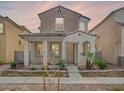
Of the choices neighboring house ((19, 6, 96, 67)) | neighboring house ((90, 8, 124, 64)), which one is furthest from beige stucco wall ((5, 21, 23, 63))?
neighboring house ((90, 8, 124, 64))

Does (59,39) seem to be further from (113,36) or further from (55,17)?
(113,36)

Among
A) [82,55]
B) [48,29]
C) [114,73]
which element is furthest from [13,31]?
[114,73]

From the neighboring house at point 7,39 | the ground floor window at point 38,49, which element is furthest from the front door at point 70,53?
the neighboring house at point 7,39

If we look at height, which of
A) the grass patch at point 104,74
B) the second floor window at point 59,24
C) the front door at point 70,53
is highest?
the second floor window at point 59,24

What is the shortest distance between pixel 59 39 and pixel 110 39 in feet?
26.9

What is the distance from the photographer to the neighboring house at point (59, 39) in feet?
74.3

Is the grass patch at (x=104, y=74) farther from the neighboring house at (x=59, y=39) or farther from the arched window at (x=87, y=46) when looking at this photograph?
the arched window at (x=87, y=46)

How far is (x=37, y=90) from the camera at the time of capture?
11.7m

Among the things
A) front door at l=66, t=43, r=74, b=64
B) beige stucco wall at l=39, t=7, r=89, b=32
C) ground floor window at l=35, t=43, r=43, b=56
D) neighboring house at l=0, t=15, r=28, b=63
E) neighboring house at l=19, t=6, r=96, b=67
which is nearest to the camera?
neighboring house at l=19, t=6, r=96, b=67

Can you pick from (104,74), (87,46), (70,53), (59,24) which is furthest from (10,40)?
(104,74)

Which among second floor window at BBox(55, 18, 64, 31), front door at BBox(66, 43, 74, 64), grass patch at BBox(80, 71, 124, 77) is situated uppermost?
second floor window at BBox(55, 18, 64, 31)

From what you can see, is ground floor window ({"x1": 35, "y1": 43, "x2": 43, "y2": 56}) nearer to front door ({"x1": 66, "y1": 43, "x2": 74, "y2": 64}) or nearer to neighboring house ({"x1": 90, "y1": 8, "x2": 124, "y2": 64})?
front door ({"x1": 66, "y1": 43, "x2": 74, "y2": 64})

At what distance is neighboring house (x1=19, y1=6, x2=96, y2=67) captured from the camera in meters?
22.6

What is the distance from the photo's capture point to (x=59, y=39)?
22703 mm
